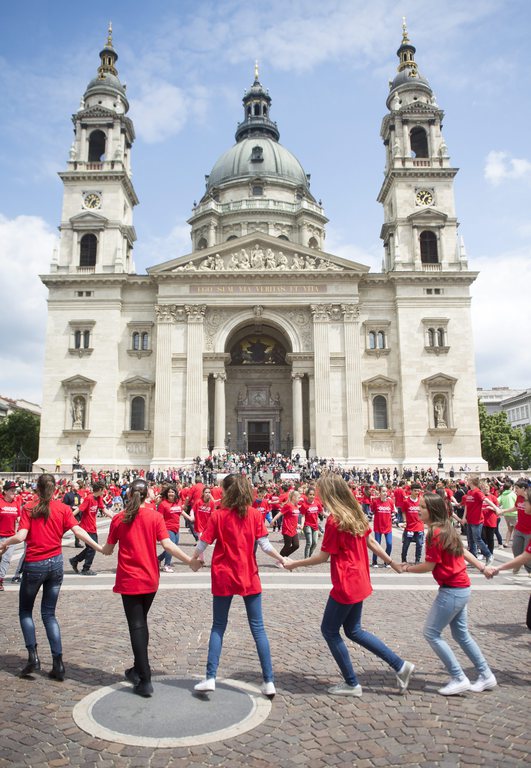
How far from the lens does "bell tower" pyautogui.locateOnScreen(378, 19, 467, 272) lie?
47.1 m

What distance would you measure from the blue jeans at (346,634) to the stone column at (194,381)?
122ft

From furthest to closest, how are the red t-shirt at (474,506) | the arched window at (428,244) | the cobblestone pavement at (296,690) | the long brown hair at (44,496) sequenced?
the arched window at (428,244)
the red t-shirt at (474,506)
the long brown hair at (44,496)
the cobblestone pavement at (296,690)

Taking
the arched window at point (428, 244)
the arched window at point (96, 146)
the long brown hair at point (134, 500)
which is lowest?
the long brown hair at point (134, 500)

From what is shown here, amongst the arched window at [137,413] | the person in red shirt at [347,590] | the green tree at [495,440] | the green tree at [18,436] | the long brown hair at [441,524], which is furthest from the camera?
the green tree at [18,436]

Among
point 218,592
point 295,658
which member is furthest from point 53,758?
point 295,658

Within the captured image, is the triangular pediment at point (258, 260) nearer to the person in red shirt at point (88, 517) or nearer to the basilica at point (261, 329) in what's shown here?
the basilica at point (261, 329)

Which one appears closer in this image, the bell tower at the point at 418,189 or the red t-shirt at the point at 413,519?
the red t-shirt at the point at 413,519

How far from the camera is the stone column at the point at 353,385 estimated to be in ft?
140

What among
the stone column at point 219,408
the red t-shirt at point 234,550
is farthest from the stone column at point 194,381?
the red t-shirt at point 234,550

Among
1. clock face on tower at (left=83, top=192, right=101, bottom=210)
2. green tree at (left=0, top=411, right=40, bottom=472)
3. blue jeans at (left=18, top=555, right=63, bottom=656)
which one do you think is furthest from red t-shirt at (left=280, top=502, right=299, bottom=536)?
green tree at (left=0, top=411, right=40, bottom=472)

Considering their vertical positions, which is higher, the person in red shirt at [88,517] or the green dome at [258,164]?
the green dome at [258,164]

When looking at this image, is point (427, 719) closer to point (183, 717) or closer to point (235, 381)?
point (183, 717)

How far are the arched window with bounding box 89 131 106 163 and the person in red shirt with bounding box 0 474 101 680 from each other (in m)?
49.4

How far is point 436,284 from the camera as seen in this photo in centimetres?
4572
